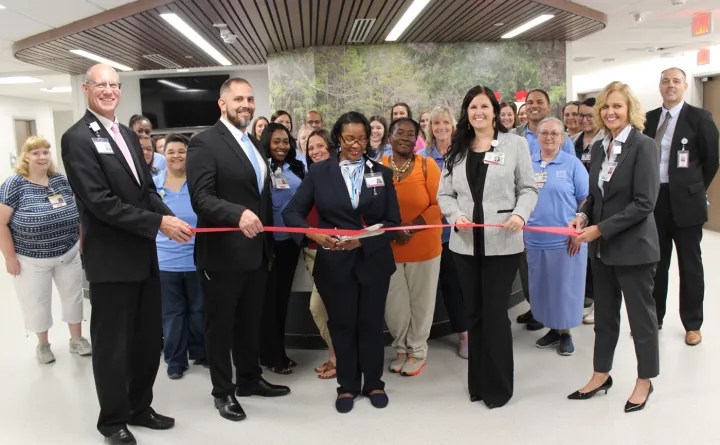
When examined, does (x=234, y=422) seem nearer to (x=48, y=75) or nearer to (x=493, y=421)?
(x=493, y=421)

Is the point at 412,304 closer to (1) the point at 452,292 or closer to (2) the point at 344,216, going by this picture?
(1) the point at 452,292

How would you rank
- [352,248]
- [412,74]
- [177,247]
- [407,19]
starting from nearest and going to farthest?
1. [352,248]
2. [177,247]
3. [407,19]
4. [412,74]

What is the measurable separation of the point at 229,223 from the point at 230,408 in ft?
3.69

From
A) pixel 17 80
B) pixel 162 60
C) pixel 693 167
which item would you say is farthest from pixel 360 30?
pixel 17 80

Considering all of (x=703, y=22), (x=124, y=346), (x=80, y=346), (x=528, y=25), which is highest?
(x=528, y=25)

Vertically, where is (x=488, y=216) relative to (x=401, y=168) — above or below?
below

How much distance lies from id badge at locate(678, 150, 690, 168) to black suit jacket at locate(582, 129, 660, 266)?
135cm

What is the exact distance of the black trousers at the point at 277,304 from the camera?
3895 millimetres

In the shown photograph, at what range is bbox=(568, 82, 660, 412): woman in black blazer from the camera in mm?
3004

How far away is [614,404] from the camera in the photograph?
3.29 metres

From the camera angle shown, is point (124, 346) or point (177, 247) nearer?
point (124, 346)

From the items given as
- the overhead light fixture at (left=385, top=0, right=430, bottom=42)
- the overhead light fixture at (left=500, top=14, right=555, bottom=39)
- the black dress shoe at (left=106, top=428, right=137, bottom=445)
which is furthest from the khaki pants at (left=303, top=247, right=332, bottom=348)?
the overhead light fixture at (left=500, top=14, right=555, bottom=39)

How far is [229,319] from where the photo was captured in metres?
3.20

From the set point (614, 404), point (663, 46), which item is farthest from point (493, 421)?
point (663, 46)
